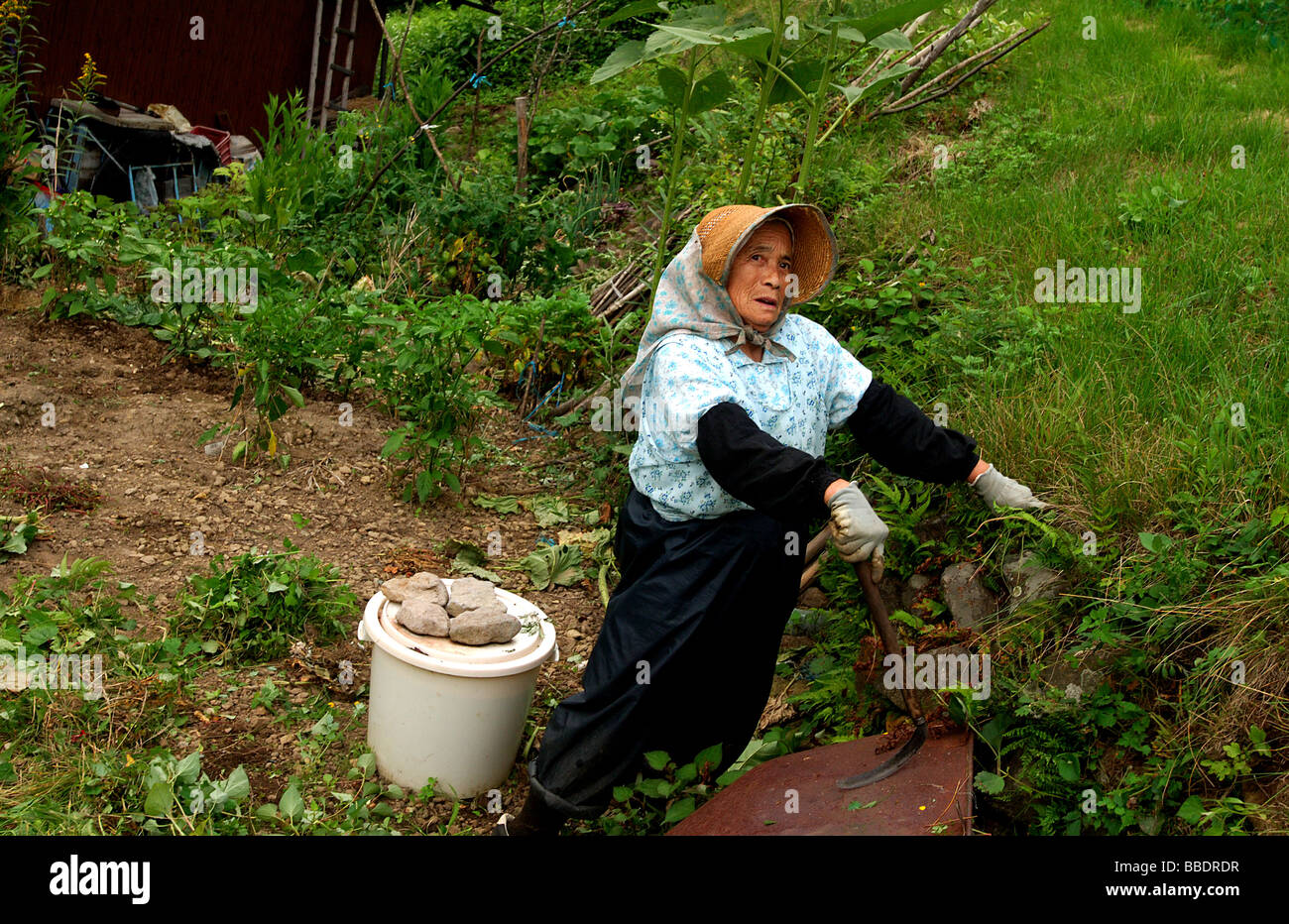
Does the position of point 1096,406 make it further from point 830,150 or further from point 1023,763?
point 830,150

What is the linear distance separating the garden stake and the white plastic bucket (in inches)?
37.3

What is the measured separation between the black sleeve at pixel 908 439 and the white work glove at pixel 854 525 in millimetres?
501

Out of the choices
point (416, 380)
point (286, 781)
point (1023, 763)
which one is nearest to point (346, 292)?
point (416, 380)

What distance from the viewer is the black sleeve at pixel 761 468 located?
8.63 feet

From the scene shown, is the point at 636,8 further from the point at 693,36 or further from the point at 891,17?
the point at 891,17

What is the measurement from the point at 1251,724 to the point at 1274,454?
846 millimetres

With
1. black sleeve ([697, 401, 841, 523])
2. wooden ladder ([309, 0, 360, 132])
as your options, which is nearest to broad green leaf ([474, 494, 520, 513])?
black sleeve ([697, 401, 841, 523])

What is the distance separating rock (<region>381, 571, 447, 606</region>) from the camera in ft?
10.7

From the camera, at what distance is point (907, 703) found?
2.83 metres

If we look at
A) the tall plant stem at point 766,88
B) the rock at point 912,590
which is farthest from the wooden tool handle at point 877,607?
the tall plant stem at point 766,88

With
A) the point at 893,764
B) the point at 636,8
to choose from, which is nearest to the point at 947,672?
the point at 893,764

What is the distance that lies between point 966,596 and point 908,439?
23.4 inches

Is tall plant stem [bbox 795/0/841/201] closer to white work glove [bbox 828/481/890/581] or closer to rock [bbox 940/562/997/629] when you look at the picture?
rock [bbox 940/562/997/629]

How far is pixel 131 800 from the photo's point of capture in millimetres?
3004
